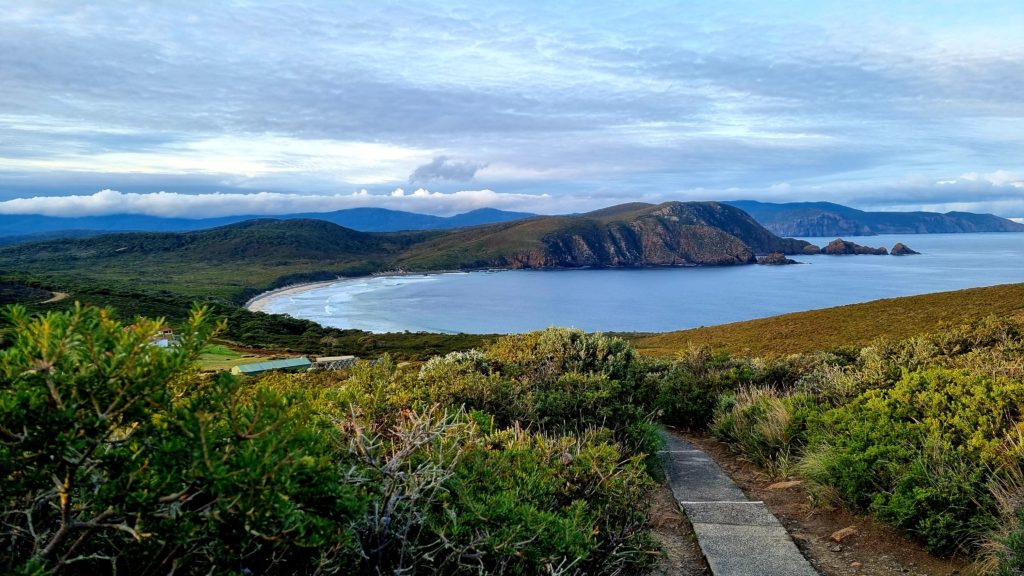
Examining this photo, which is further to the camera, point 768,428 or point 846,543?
point 768,428

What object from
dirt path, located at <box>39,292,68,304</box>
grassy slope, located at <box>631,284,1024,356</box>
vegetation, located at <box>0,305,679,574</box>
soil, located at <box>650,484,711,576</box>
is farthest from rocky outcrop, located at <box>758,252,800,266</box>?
vegetation, located at <box>0,305,679,574</box>

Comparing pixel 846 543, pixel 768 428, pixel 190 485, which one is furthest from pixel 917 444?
pixel 190 485

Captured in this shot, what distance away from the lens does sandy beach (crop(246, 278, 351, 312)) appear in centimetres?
10869

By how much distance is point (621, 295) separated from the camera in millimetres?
122438

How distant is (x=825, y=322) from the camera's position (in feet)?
104

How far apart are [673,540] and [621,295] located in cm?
11888

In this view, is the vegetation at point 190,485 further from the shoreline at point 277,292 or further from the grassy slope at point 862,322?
the shoreline at point 277,292

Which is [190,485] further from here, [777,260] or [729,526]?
[777,260]

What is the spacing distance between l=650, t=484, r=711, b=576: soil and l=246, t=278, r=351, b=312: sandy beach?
99470 millimetres

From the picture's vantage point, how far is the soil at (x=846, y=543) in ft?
15.4

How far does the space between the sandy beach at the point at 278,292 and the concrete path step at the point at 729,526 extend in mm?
98974

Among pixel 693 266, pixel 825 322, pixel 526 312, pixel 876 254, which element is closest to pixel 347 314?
pixel 526 312

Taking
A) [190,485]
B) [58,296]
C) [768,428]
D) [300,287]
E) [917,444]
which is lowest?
[300,287]

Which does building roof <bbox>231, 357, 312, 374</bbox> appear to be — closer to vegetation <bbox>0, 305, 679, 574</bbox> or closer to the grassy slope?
the grassy slope
